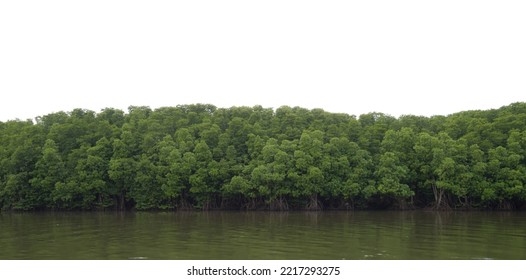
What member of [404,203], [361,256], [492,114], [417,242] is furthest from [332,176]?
[361,256]

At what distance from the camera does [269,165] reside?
180 feet

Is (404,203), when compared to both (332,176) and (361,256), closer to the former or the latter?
(332,176)

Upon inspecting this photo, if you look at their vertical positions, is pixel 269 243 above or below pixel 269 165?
below

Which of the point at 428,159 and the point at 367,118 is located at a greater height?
the point at 367,118

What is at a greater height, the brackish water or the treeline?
the treeline

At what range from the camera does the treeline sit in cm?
5353

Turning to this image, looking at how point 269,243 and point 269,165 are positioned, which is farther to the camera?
point 269,165

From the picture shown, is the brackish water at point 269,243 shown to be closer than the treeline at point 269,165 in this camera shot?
Yes

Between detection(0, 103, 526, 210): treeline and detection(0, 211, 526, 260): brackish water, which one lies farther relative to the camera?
detection(0, 103, 526, 210): treeline

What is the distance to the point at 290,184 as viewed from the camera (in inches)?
2149

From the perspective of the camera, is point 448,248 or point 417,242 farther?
point 417,242

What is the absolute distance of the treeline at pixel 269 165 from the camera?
53531mm

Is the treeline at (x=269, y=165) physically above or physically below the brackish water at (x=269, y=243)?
above

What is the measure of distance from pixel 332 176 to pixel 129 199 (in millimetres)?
25182
